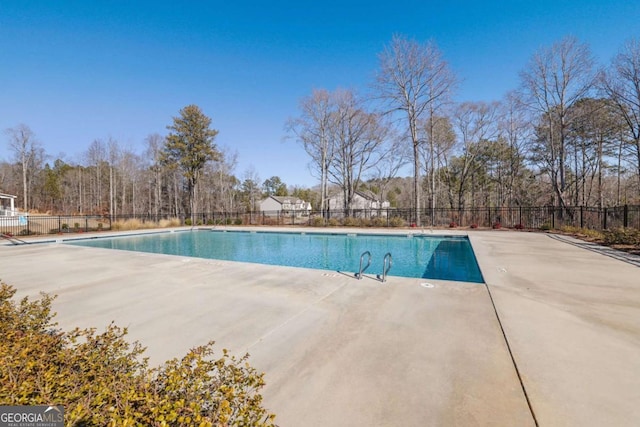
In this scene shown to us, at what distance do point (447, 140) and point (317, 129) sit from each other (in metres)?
11.2

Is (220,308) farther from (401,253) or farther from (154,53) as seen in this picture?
(154,53)

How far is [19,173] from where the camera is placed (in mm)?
33969

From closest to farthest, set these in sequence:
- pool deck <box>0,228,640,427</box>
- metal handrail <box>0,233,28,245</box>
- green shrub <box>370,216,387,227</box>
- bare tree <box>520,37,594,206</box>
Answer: pool deck <box>0,228,640,427</box>
metal handrail <box>0,233,28,245</box>
bare tree <box>520,37,594,206</box>
green shrub <box>370,216,387,227</box>

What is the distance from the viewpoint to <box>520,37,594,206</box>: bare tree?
1489 cm

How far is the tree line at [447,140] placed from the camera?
1540 cm

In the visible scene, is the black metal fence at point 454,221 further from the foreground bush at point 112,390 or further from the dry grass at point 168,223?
the foreground bush at point 112,390

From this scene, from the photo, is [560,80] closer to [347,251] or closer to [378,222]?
[378,222]

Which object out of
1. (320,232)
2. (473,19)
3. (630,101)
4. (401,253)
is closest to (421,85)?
(473,19)

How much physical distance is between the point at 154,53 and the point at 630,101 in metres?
24.5

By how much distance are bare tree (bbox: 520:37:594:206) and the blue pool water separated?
1087 centimetres

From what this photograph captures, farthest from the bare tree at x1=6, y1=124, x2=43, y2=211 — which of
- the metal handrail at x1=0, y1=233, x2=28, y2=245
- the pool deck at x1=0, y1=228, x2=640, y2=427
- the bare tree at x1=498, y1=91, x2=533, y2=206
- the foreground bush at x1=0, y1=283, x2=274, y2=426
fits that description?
the bare tree at x1=498, y1=91, x2=533, y2=206

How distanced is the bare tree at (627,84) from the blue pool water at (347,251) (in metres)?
11.8

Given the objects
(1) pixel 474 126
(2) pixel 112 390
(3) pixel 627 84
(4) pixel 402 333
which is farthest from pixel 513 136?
(2) pixel 112 390

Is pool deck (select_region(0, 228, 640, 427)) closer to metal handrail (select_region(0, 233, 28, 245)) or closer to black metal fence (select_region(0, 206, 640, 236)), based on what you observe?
metal handrail (select_region(0, 233, 28, 245))
